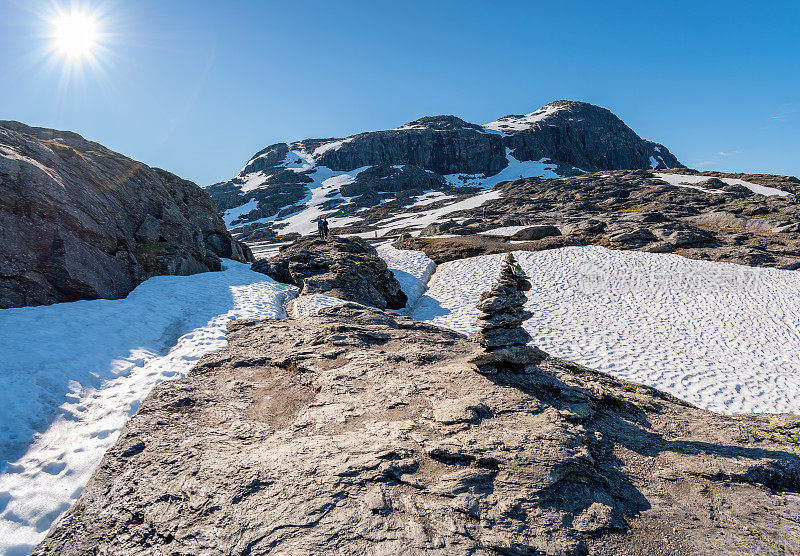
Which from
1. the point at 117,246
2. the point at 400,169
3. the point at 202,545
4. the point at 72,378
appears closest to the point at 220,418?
the point at 202,545

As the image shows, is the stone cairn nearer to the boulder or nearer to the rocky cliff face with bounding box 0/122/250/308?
the rocky cliff face with bounding box 0/122/250/308

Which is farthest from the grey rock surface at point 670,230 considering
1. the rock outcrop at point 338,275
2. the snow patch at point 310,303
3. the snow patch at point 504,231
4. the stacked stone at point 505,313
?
the stacked stone at point 505,313

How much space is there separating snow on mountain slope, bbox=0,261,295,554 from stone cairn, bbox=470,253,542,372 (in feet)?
25.3

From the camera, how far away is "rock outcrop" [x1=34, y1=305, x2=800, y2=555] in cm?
411

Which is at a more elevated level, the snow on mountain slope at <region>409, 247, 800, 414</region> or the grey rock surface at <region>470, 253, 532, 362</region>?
the grey rock surface at <region>470, 253, 532, 362</region>

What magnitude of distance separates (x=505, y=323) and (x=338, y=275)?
13879 mm

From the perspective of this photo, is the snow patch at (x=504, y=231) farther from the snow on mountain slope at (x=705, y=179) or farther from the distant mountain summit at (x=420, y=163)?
the distant mountain summit at (x=420, y=163)

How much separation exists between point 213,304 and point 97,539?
11.0m

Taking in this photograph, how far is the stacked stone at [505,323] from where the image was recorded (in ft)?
25.0

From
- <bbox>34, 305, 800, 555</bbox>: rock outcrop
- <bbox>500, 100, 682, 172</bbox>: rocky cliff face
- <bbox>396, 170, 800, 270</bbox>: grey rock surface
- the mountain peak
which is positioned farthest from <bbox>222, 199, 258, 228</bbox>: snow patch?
<bbox>34, 305, 800, 555</bbox>: rock outcrop

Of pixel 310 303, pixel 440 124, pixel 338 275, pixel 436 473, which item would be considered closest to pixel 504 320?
pixel 436 473

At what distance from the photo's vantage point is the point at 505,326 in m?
7.89

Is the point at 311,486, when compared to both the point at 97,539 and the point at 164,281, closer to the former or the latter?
the point at 97,539

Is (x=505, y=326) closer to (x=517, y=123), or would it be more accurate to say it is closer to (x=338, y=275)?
(x=338, y=275)
